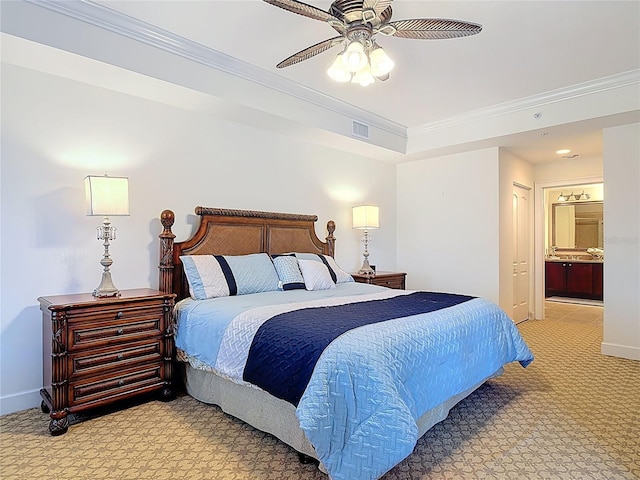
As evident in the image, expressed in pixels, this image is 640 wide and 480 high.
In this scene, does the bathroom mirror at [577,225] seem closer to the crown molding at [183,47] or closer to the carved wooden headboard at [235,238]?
the carved wooden headboard at [235,238]

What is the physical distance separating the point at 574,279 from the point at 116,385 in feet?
27.5

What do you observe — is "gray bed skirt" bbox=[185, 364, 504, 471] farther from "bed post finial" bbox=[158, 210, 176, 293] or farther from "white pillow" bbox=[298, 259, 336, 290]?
"white pillow" bbox=[298, 259, 336, 290]

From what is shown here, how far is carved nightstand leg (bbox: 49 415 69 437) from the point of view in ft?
7.49

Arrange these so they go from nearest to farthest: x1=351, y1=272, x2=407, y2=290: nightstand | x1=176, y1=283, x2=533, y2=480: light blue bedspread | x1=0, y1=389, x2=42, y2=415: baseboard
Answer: x1=176, y1=283, x2=533, y2=480: light blue bedspread → x1=0, y1=389, x2=42, y2=415: baseboard → x1=351, y1=272, x2=407, y2=290: nightstand

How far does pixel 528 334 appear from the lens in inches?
191

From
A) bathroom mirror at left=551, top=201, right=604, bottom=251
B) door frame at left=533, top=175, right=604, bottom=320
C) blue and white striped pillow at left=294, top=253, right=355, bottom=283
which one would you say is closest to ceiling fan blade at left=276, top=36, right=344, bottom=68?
blue and white striped pillow at left=294, top=253, right=355, bottom=283

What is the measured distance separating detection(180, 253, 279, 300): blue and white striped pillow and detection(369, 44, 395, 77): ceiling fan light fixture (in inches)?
74.5

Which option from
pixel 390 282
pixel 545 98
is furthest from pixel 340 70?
pixel 390 282

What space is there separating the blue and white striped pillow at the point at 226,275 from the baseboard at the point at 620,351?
3.54m

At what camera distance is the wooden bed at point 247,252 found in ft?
6.93

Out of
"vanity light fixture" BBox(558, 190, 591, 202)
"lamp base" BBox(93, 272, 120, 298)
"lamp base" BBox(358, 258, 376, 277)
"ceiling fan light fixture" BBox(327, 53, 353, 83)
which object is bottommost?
"lamp base" BBox(358, 258, 376, 277)

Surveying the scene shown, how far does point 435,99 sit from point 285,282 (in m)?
2.52

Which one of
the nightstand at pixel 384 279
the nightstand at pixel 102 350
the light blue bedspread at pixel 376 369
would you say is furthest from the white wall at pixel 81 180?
the nightstand at pixel 384 279

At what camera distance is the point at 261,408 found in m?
2.22
